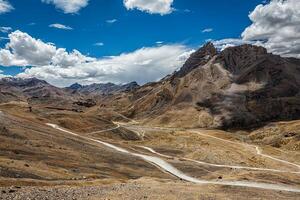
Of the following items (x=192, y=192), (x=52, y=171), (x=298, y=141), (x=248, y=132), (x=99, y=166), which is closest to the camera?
(x=192, y=192)

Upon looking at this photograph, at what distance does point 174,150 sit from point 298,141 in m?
56.4

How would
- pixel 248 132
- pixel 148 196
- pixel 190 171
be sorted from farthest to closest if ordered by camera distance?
pixel 248 132
pixel 190 171
pixel 148 196

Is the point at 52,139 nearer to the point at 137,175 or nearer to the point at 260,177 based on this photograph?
the point at 137,175

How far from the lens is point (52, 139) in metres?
73.2

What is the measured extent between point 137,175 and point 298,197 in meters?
23.5

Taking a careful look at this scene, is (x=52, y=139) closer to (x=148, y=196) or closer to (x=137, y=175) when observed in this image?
(x=137, y=175)

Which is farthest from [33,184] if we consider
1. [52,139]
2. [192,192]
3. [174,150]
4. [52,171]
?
[174,150]

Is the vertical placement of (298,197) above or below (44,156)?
below

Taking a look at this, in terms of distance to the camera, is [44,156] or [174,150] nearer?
[44,156]

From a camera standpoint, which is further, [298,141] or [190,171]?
[298,141]

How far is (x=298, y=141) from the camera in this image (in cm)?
13900

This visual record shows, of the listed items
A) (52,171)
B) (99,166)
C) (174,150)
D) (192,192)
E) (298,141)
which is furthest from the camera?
(298,141)

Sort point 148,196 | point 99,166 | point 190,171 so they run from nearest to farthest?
point 148,196 → point 99,166 → point 190,171

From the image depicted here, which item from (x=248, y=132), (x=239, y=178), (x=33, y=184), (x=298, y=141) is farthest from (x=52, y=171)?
(x=248, y=132)
